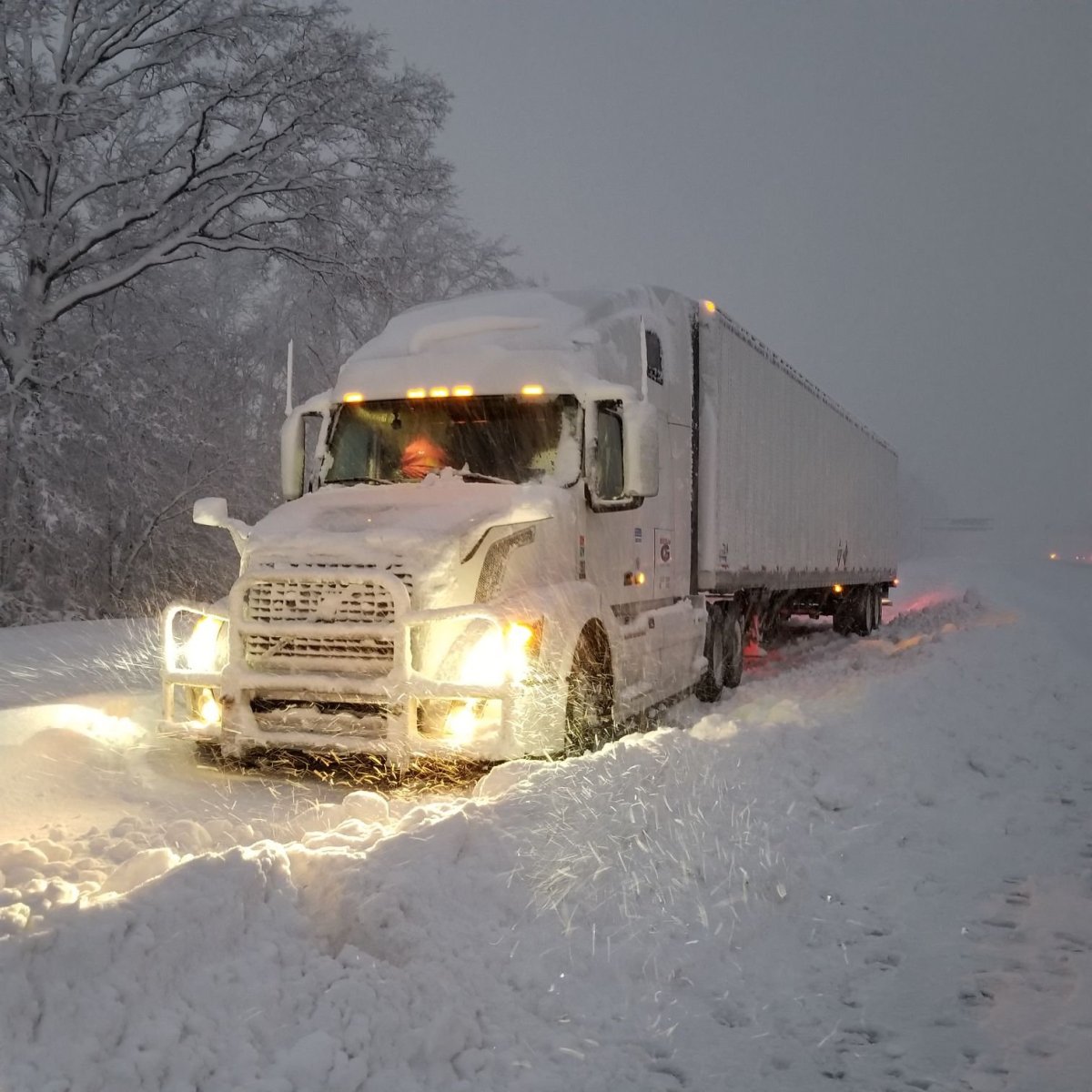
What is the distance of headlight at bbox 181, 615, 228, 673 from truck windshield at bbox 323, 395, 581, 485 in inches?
56.5

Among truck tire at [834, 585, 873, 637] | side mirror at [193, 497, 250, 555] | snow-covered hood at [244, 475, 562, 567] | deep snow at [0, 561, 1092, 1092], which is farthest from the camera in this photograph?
truck tire at [834, 585, 873, 637]

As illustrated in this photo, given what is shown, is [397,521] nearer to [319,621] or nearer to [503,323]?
[319,621]

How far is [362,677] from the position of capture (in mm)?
6359

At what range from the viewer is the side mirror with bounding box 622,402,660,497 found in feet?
24.4

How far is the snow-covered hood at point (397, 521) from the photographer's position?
21.2 ft

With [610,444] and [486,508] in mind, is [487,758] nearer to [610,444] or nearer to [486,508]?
[486,508]

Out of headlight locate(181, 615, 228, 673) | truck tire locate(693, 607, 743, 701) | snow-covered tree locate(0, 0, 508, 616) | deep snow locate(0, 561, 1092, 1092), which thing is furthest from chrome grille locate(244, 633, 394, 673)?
snow-covered tree locate(0, 0, 508, 616)

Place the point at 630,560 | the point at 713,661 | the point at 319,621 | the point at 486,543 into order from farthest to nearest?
the point at 713,661, the point at 630,560, the point at 486,543, the point at 319,621

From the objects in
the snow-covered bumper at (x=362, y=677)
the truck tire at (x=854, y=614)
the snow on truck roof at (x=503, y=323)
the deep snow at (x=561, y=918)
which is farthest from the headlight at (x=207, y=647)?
the truck tire at (x=854, y=614)

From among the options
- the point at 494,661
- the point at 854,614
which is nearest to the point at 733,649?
the point at 494,661

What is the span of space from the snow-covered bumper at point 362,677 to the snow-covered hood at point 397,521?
0.55 ft

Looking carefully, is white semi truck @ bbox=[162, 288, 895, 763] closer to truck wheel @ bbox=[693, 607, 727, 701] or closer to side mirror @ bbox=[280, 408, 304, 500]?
side mirror @ bbox=[280, 408, 304, 500]

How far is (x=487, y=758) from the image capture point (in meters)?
6.16

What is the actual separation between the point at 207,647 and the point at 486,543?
194 cm
